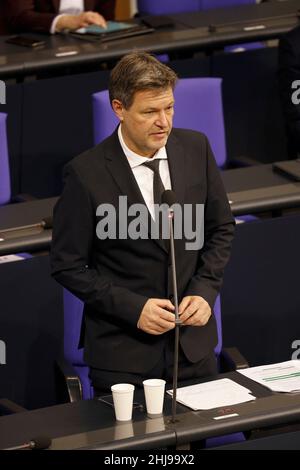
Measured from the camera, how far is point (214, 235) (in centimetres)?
348

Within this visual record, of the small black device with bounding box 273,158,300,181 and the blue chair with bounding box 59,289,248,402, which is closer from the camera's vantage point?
the blue chair with bounding box 59,289,248,402

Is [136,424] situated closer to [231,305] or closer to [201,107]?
[231,305]

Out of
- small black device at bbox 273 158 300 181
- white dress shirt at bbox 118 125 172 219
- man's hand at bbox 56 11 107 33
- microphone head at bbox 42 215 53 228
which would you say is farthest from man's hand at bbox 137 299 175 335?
man's hand at bbox 56 11 107 33

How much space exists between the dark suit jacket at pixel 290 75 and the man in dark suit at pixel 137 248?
215 centimetres

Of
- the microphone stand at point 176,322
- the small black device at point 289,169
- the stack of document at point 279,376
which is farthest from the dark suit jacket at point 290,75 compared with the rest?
the microphone stand at point 176,322

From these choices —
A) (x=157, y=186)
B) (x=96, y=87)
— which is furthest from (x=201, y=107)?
(x=157, y=186)

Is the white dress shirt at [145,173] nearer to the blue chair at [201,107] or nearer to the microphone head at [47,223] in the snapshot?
the microphone head at [47,223]

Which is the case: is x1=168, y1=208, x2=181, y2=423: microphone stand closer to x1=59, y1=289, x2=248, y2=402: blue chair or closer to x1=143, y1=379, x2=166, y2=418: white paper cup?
x1=143, y1=379, x2=166, y2=418: white paper cup

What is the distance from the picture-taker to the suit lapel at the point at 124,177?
334 centimetres

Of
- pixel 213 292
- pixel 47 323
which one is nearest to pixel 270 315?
pixel 47 323

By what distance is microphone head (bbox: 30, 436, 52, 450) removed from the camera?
9.55ft

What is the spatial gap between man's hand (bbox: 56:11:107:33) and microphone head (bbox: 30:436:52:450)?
3507mm

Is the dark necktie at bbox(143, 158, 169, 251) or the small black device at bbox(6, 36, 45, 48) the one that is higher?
the small black device at bbox(6, 36, 45, 48)
